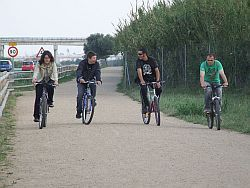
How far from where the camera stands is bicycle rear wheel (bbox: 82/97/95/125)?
14.8 m

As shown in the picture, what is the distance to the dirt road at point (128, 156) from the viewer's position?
316 inches

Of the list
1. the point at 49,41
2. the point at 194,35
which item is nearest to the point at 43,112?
the point at 194,35

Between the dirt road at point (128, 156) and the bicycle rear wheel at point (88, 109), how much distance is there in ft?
0.82

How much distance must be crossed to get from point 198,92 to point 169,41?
17.7ft

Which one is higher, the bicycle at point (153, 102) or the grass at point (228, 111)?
the bicycle at point (153, 102)

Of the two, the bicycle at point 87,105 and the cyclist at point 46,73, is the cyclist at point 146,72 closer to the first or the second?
the bicycle at point 87,105

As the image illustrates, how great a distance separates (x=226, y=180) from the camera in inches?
313

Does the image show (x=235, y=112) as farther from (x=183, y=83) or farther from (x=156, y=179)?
(x=183, y=83)

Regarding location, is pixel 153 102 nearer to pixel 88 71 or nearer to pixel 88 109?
pixel 88 109

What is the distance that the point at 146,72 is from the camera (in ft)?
48.8

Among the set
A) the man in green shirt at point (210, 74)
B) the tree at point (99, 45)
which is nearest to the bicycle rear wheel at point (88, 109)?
the man in green shirt at point (210, 74)

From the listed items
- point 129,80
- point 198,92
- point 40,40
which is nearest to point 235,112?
point 198,92

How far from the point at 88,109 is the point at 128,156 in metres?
5.01

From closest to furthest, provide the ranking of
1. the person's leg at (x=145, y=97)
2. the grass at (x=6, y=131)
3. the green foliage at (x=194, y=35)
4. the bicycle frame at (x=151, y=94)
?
1. the grass at (x=6, y=131)
2. the bicycle frame at (x=151, y=94)
3. the person's leg at (x=145, y=97)
4. the green foliage at (x=194, y=35)
